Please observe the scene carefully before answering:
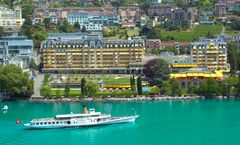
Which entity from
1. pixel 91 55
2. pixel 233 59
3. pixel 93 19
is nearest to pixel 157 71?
pixel 233 59

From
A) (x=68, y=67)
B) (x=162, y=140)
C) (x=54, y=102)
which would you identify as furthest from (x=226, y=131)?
(x=68, y=67)

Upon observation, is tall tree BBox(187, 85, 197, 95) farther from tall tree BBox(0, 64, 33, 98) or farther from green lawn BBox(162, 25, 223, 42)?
green lawn BBox(162, 25, 223, 42)

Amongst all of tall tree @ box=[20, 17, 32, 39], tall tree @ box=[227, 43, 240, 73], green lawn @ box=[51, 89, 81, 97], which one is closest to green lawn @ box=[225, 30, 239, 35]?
tall tree @ box=[227, 43, 240, 73]

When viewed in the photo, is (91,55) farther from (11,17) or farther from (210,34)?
(11,17)

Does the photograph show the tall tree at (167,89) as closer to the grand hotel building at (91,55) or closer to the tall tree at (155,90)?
the tall tree at (155,90)

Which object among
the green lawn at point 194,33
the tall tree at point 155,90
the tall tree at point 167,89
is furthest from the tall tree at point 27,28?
the tall tree at point 167,89
